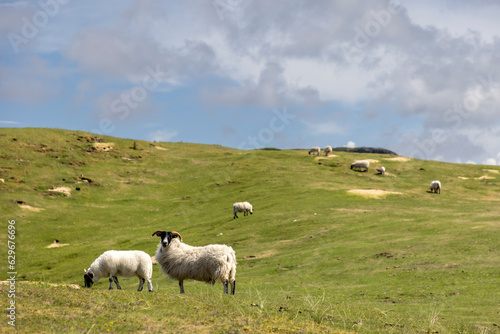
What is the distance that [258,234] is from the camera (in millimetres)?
40969

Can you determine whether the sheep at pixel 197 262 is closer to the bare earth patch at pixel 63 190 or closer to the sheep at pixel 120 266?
the sheep at pixel 120 266

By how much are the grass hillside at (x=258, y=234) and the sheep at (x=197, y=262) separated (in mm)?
1233

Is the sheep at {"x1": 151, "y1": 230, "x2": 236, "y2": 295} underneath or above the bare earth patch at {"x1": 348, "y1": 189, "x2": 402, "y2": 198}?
underneath

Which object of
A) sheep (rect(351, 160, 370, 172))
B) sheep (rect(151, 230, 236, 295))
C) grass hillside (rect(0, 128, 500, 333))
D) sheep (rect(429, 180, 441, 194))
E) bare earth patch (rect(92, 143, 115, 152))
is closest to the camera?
grass hillside (rect(0, 128, 500, 333))

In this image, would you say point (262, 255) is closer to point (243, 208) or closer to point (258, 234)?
point (258, 234)

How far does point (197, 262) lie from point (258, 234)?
21.4 m

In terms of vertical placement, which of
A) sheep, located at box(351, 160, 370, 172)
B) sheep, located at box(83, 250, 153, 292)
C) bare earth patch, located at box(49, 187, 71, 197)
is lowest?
sheep, located at box(83, 250, 153, 292)

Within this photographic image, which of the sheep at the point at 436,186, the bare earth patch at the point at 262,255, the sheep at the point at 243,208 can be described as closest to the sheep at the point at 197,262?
the bare earth patch at the point at 262,255

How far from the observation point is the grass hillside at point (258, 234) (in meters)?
13.8

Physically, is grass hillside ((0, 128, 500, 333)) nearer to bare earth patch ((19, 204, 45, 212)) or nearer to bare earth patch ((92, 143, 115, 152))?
bare earth patch ((19, 204, 45, 212))

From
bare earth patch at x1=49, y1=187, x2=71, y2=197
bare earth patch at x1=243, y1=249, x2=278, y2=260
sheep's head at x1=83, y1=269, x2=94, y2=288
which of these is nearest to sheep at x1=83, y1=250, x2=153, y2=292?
sheep's head at x1=83, y1=269, x2=94, y2=288

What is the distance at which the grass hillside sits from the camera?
13.8m

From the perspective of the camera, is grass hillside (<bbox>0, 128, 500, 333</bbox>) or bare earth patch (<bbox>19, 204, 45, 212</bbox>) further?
bare earth patch (<bbox>19, 204, 45, 212</bbox>)

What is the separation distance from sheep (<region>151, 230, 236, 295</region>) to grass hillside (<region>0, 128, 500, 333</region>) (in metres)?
1.23
